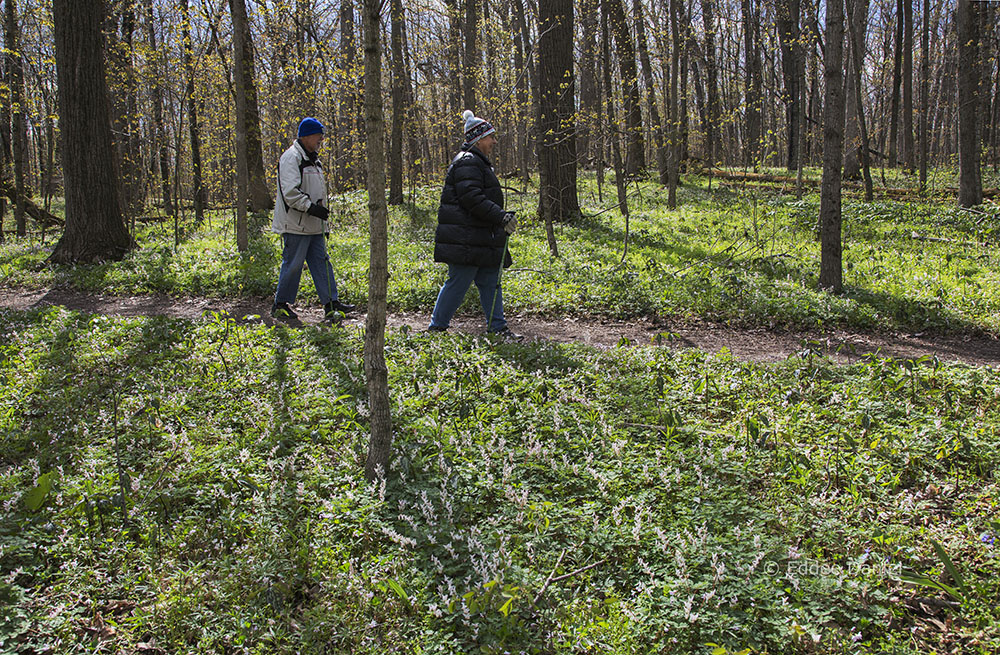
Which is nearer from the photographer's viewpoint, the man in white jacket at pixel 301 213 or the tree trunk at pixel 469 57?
the man in white jacket at pixel 301 213

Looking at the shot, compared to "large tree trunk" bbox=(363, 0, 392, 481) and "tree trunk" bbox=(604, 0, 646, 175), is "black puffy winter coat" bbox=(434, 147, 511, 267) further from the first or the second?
"tree trunk" bbox=(604, 0, 646, 175)

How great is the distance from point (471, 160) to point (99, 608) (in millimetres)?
4776

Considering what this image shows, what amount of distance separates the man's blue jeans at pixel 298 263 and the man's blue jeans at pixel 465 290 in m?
1.66

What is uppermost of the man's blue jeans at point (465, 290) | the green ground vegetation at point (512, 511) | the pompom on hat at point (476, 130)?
the pompom on hat at point (476, 130)

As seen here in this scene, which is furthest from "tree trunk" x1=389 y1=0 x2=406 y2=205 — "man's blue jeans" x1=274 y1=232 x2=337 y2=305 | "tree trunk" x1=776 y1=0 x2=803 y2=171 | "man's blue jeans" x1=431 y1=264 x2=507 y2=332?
"tree trunk" x1=776 y1=0 x2=803 y2=171

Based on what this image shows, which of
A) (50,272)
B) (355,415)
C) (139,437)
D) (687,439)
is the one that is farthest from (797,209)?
(50,272)

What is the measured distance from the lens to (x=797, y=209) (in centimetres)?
1405

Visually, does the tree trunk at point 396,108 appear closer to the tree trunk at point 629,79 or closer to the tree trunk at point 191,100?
the tree trunk at point 191,100

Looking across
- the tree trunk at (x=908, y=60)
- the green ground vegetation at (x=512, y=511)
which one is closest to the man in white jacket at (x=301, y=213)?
the green ground vegetation at (x=512, y=511)

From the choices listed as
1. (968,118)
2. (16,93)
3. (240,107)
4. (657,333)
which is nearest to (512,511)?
(657,333)

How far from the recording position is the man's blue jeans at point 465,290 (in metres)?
6.39

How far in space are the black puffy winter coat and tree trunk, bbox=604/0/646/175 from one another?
8655 mm

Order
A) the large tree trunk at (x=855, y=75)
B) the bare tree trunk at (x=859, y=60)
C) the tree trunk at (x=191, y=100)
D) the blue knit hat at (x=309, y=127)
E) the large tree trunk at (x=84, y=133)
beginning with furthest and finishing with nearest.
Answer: the tree trunk at (x=191, y=100) → the large tree trunk at (x=855, y=75) → the bare tree trunk at (x=859, y=60) → the large tree trunk at (x=84, y=133) → the blue knit hat at (x=309, y=127)

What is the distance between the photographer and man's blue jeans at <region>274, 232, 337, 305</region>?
7.16m
